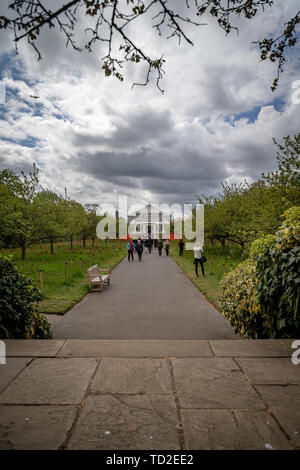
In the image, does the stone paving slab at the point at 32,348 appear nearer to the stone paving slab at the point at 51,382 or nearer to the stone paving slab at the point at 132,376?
the stone paving slab at the point at 51,382

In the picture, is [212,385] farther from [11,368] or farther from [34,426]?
[11,368]

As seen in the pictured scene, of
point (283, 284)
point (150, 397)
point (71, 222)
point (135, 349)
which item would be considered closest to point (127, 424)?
point (150, 397)

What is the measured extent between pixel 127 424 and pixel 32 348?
1765mm

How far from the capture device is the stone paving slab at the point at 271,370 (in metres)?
2.41

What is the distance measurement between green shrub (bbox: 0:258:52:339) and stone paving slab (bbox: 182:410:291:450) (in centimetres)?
261

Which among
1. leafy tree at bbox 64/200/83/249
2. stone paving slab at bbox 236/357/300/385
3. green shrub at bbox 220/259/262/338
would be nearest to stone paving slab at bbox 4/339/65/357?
stone paving slab at bbox 236/357/300/385

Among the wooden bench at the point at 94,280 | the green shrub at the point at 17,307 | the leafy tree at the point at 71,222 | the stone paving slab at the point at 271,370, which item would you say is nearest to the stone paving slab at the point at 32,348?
the green shrub at the point at 17,307

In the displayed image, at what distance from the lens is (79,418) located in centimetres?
189

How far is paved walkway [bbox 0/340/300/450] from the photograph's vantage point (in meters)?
1.70

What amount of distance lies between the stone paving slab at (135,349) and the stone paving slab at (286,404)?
2.61 feet

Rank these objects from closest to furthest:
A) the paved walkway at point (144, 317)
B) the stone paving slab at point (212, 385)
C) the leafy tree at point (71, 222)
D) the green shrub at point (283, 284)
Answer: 1. the stone paving slab at point (212, 385)
2. the green shrub at point (283, 284)
3. the paved walkway at point (144, 317)
4. the leafy tree at point (71, 222)
